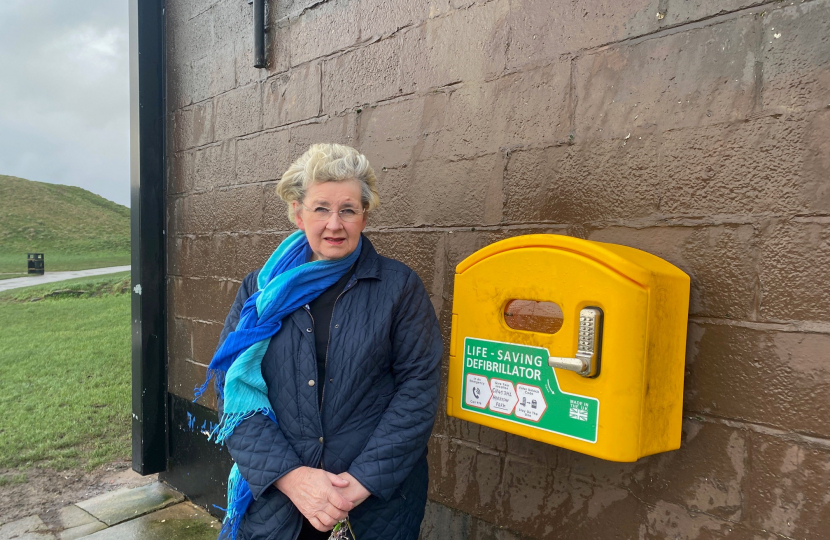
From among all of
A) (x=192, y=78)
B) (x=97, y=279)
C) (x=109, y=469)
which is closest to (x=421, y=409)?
(x=192, y=78)

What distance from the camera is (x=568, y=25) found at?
1851 mm

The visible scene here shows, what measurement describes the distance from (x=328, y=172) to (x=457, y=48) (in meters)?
0.90

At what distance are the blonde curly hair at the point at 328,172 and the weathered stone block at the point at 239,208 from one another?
1515 mm

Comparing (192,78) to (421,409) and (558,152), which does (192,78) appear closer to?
(558,152)

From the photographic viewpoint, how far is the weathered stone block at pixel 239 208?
10.5 ft

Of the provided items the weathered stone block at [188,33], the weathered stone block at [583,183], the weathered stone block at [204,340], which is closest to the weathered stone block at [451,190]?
the weathered stone block at [583,183]

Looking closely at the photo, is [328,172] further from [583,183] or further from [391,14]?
[391,14]

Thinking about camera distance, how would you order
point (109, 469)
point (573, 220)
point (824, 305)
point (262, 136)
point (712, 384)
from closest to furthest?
1. point (824, 305)
2. point (712, 384)
3. point (573, 220)
4. point (262, 136)
5. point (109, 469)

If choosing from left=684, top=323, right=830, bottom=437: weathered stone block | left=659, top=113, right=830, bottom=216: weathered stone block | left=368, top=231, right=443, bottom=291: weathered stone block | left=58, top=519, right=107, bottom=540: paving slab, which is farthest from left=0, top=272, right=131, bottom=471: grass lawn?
left=659, top=113, right=830, bottom=216: weathered stone block

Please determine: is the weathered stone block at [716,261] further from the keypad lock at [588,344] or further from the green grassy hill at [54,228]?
the green grassy hill at [54,228]

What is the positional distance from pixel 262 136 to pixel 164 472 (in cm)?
256

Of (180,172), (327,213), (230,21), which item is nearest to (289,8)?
(230,21)

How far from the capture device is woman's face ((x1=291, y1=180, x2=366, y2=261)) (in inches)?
65.6

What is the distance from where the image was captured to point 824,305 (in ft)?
4.42
